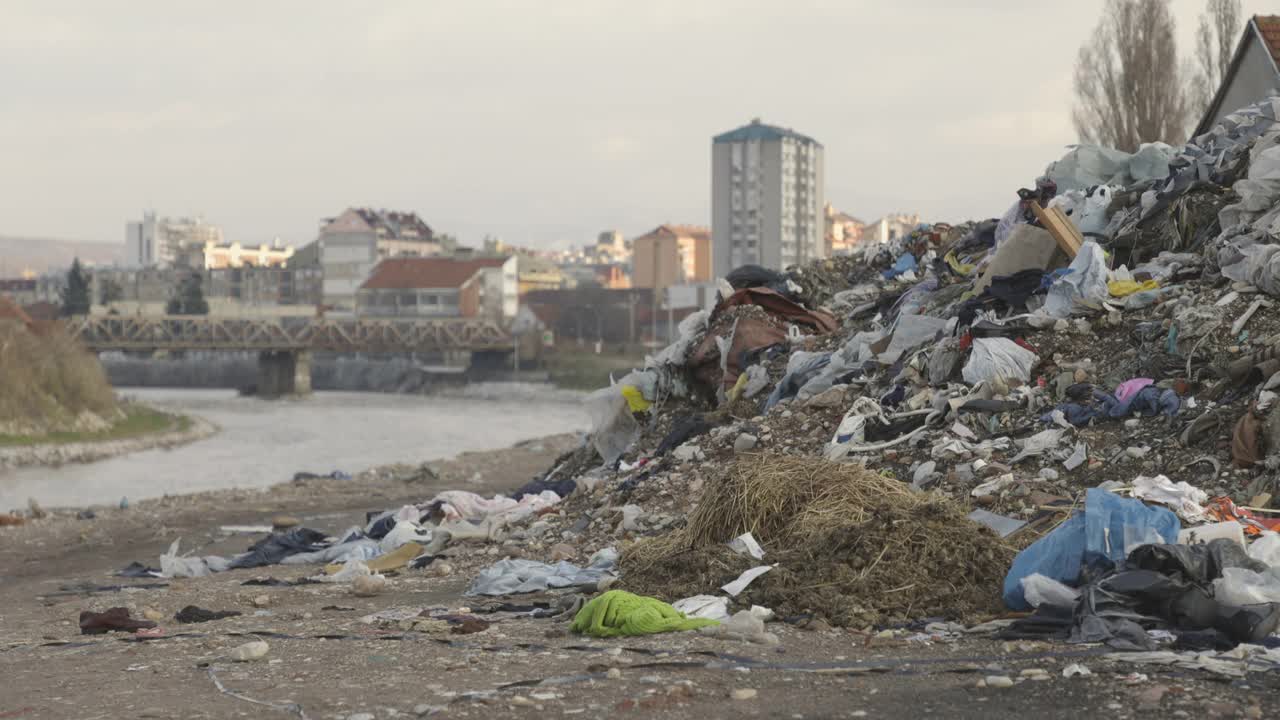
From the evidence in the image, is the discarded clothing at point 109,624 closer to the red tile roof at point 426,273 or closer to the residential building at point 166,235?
the red tile roof at point 426,273

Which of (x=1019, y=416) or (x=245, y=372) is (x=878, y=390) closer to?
(x=1019, y=416)

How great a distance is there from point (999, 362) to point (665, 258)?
82875mm

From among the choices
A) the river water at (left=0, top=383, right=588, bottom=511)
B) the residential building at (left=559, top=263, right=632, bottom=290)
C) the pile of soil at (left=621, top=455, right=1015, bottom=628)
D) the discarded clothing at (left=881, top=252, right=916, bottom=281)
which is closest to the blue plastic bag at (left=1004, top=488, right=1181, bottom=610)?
the pile of soil at (left=621, top=455, right=1015, bottom=628)

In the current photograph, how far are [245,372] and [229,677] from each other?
6874cm

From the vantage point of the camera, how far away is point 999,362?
8602 mm

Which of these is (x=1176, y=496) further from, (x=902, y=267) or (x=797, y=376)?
(x=902, y=267)

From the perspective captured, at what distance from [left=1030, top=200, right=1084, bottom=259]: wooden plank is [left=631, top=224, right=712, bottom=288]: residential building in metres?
75.6

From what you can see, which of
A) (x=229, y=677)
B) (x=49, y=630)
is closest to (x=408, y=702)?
(x=229, y=677)

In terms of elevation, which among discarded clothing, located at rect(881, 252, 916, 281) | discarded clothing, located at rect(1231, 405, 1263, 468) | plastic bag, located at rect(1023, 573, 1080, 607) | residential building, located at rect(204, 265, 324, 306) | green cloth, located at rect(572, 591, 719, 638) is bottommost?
green cloth, located at rect(572, 591, 719, 638)

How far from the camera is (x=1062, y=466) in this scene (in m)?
7.58

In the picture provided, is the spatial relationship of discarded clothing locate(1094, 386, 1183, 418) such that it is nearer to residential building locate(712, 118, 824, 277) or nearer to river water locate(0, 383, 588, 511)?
river water locate(0, 383, 588, 511)

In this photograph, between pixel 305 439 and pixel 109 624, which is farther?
pixel 305 439

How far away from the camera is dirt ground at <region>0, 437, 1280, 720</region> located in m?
4.36

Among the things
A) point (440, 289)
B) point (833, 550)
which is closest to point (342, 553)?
point (833, 550)
